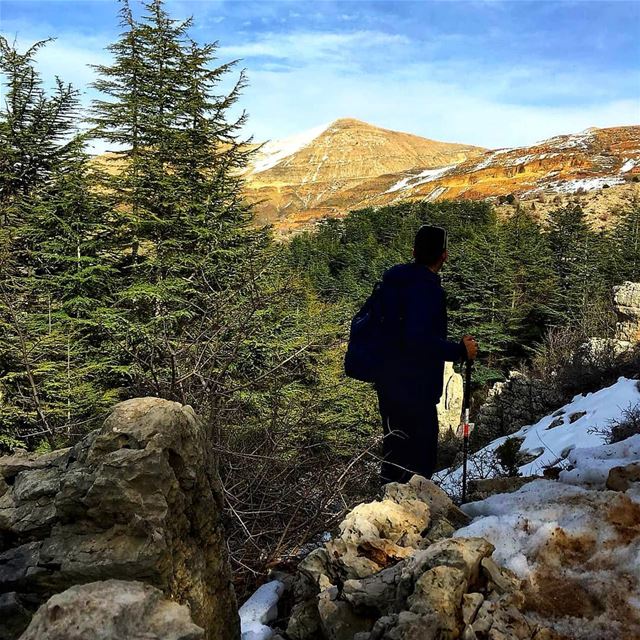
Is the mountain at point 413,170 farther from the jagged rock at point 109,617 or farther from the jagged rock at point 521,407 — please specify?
the jagged rock at point 109,617

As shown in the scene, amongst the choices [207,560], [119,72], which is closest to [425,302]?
[207,560]

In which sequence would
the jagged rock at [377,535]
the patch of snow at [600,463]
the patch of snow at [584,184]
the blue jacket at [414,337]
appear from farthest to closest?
1. the patch of snow at [584,184]
2. the blue jacket at [414,337]
3. the patch of snow at [600,463]
4. the jagged rock at [377,535]

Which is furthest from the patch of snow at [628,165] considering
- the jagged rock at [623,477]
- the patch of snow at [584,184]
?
the jagged rock at [623,477]

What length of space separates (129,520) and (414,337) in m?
1.85

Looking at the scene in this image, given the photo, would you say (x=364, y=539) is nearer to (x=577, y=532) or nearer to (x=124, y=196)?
(x=577, y=532)

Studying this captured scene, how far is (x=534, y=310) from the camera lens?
92.7 ft

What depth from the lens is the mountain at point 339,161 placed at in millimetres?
110000

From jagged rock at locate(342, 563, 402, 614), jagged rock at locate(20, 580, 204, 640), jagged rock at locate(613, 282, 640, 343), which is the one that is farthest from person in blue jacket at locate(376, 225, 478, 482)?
jagged rock at locate(613, 282, 640, 343)

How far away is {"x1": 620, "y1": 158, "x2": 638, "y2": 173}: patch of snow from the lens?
58150mm

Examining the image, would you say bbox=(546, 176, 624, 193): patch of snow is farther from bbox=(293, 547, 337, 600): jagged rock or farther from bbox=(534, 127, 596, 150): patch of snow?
bbox=(293, 547, 337, 600): jagged rock

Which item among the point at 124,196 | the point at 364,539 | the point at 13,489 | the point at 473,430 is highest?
the point at 124,196

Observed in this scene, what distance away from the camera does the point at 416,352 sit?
10.2 ft

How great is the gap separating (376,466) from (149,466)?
100 inches

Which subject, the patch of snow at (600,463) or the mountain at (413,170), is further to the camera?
the mountain at (413,170)
